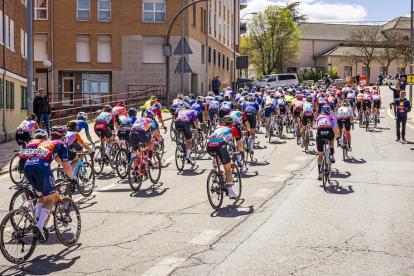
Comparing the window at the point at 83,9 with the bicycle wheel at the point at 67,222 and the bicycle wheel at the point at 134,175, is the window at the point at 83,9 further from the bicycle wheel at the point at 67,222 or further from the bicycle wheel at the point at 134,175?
the bicycle wheel at the point at 67,222

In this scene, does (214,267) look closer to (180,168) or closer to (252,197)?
(252,197)

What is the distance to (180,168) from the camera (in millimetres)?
16984

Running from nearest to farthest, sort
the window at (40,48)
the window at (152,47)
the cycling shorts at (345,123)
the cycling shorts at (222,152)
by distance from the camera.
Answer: the cycling shorts at (222,152) → the cycling shorts at (345,123) → the window at (152,47) → the window at (40,48)

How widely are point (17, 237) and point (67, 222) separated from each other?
1.07 meters

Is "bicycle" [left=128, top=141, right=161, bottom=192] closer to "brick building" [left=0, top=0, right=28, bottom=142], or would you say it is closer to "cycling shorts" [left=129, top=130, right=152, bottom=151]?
"cycling shorts" [left=129, top=130, right=152, bottom=151]

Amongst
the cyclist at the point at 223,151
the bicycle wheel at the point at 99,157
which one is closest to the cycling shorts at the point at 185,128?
the bicycle wheel at the point at 99,157

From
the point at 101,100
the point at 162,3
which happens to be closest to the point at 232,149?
the point at 101,100

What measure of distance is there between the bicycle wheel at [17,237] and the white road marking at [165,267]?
1620 mm

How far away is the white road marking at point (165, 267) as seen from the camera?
7188mm

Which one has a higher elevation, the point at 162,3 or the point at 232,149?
the point at 162,3

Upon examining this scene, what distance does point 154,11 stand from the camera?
160ft

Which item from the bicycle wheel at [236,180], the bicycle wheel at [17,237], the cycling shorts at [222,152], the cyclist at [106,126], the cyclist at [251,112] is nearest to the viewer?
the bicycle wheel at [17,237]

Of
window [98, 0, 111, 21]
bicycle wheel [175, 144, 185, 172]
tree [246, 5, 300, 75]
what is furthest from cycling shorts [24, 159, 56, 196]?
tree [246, 5, 300, 75]

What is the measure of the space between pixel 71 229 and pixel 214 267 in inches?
96.4
